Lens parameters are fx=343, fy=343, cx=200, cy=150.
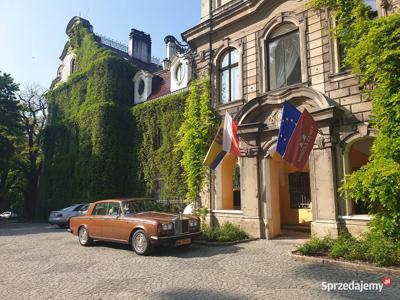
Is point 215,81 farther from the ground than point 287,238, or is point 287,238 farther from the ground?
point 215,81

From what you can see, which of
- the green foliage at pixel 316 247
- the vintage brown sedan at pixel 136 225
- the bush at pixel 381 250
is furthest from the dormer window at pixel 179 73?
the bush at pixel 381 250

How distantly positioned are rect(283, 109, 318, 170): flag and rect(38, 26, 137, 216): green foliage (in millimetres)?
13471

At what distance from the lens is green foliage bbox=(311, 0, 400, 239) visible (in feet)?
28.1

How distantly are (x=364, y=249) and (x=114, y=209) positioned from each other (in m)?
7.51

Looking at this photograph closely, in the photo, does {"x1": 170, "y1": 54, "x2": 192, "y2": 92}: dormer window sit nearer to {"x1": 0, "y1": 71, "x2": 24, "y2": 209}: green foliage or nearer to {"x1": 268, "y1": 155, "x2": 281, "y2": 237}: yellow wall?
{"x1": 268, "y1": 155, "x2": 281, "y2": 237}: yellow wall

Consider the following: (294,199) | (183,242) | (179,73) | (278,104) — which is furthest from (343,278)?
(179,73)

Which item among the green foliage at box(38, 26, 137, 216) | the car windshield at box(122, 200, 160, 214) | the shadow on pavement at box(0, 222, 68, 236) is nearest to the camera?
the car windshield at box(122, 200, 160, 214)

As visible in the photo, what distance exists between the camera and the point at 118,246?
38.9ft

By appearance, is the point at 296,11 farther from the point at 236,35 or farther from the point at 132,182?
the point at 132,182

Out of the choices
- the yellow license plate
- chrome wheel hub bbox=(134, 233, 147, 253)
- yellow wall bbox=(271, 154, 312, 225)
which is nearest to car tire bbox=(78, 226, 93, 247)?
chrome wheel hub bbox=(134, 233, 147, 253)

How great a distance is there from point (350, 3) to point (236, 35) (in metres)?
5.10

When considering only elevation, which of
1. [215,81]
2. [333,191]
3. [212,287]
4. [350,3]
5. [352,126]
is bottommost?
[212,287]

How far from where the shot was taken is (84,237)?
480 inches

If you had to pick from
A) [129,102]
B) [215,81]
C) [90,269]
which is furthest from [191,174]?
[129,102]
